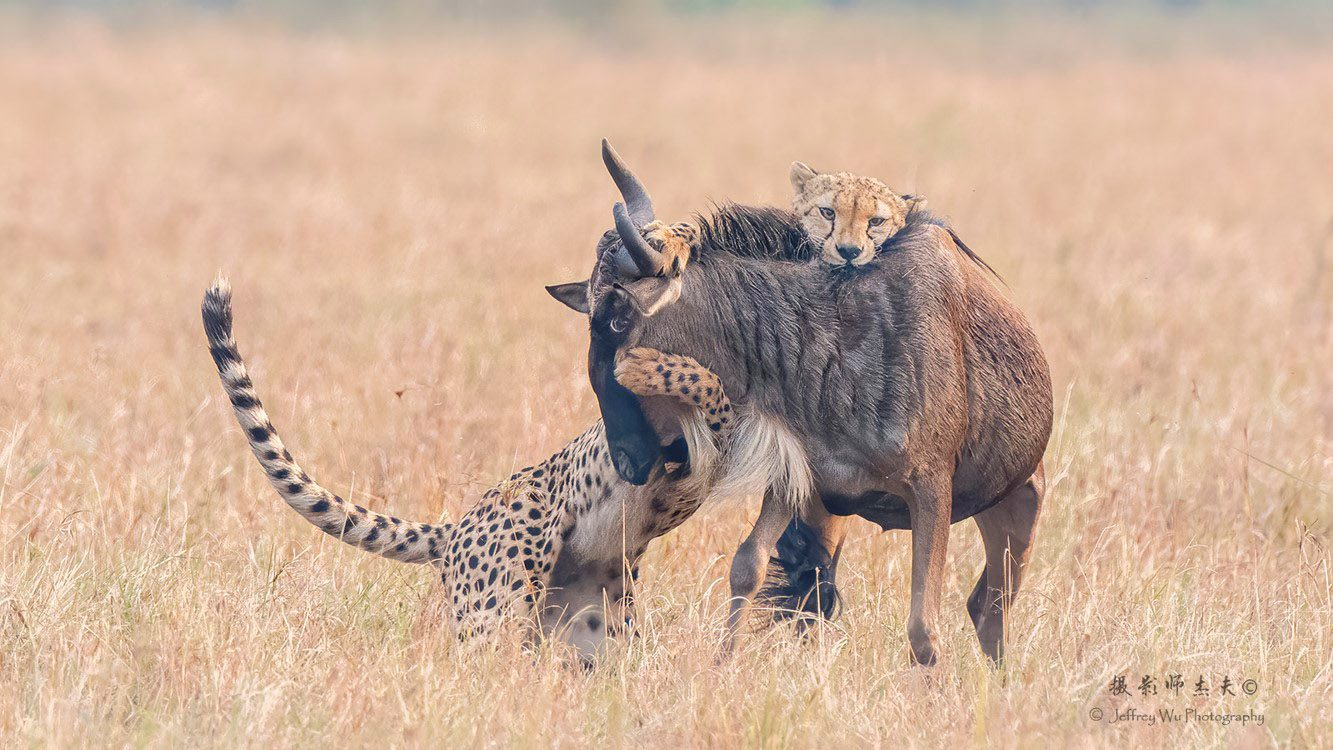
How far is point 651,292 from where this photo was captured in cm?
440

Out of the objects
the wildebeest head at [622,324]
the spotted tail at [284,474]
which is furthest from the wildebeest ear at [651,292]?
the spotted tail at [284,474]

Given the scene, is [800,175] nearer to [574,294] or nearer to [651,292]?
[574,294]

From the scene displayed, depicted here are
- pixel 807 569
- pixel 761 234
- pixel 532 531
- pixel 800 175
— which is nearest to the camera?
pixel 761 234

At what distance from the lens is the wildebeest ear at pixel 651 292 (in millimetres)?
4387

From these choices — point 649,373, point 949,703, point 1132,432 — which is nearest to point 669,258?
point 649,373

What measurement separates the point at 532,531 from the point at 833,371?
1.09 m

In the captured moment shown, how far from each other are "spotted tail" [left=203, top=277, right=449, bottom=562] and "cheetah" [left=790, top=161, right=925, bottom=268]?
1.54 m

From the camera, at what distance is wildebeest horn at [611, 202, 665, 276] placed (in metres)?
4.22

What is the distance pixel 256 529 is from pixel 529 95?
1552 centimetres

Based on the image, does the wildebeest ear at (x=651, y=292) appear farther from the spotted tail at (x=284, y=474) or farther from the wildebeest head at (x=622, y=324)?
the spotted tail at (x=284, y=474)

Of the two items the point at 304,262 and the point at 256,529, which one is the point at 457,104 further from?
the point at 256,529

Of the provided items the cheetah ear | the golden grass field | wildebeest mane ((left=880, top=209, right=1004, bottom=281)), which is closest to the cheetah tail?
the golden grass field

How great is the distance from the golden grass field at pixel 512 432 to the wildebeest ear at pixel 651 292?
0.84 metres

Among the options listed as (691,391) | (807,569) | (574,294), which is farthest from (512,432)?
(691,391)
